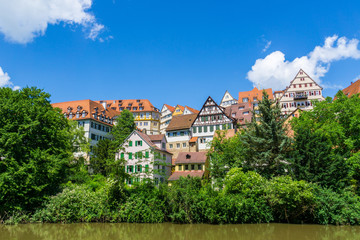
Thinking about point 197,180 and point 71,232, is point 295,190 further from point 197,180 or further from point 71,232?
point 71,232

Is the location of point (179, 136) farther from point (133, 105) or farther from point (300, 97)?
point (133, 105)

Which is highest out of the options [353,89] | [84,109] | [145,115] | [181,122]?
[145,115]

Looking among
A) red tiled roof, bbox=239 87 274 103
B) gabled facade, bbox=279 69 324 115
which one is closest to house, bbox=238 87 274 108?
red tiled roof, bbox=239 87 274 103

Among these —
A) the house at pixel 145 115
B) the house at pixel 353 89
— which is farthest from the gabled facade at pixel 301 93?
the house at pixel 145 115

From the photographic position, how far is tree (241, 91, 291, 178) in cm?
2685

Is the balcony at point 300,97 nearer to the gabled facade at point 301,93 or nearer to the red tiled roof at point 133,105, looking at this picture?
the gabled facade at point 301,93

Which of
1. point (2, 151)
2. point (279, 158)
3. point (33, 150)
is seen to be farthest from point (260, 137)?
point (2, 151)

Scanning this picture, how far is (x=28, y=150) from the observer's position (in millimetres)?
25547

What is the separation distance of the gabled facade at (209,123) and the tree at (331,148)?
78.1 feet

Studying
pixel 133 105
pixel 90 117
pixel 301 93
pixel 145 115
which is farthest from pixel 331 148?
pixel 133 105

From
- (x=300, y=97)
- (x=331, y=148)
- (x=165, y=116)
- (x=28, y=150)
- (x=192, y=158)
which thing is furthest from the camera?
(x=165, y=116)

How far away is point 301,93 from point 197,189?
50830 millimetres

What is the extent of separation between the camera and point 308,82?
66688 mm

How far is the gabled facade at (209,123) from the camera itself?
53.6 metres
